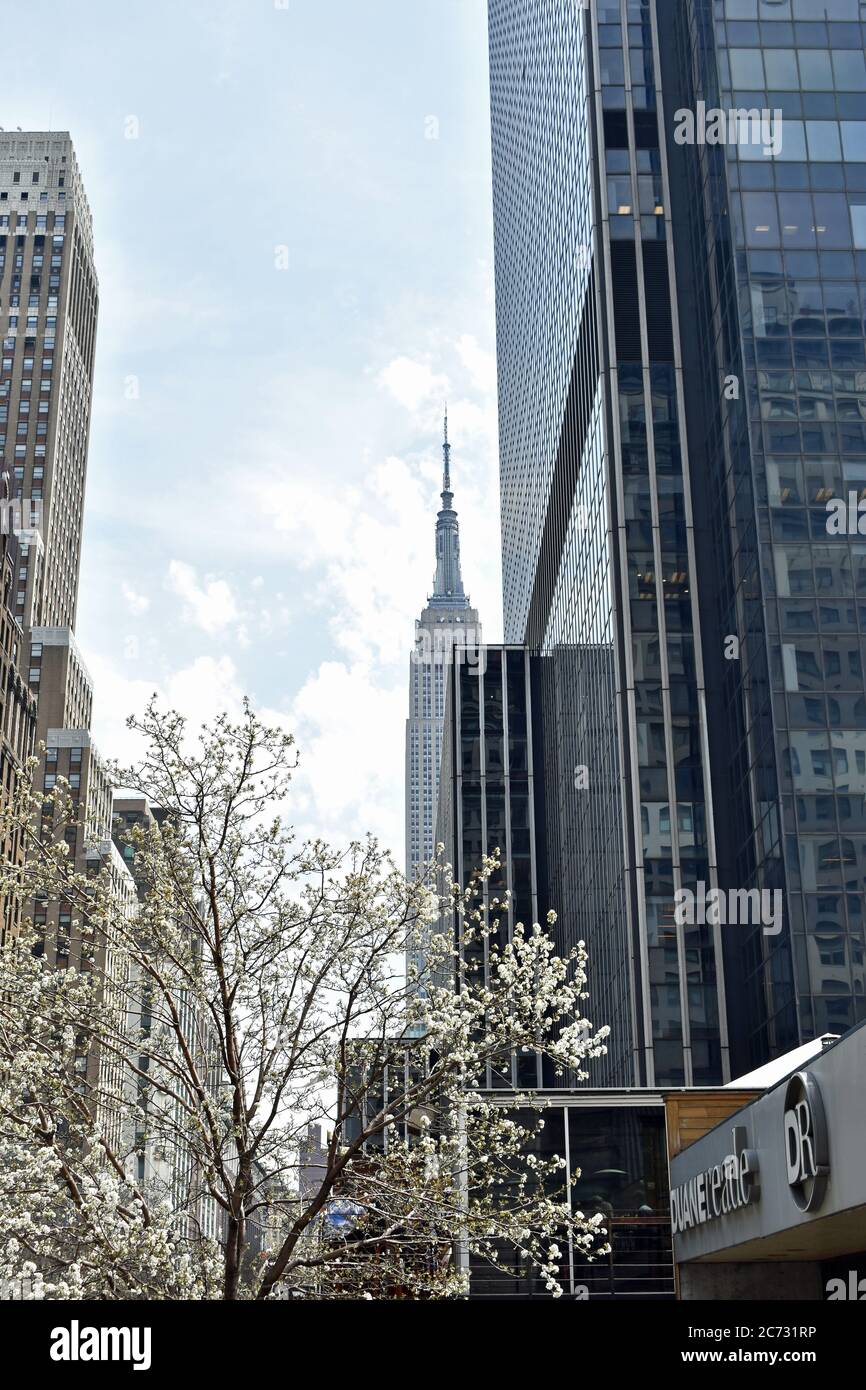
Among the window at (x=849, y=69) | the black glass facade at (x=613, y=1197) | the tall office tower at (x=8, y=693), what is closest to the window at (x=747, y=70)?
the window at (x=849, y=69)

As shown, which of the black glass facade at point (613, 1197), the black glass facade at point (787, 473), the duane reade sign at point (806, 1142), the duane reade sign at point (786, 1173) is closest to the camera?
the duane reade sign at point (786, 1173)

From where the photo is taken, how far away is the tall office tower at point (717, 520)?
59844 millimetres

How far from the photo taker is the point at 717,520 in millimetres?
70188

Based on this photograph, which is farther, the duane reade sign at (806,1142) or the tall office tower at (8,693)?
the tall office tower at (8,693)

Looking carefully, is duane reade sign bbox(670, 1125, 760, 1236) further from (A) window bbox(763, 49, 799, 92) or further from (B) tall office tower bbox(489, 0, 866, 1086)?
(A) window bbox(763, 49, 799, 92)

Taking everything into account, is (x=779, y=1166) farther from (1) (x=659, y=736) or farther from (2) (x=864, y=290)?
(2) (x=864, y=290)

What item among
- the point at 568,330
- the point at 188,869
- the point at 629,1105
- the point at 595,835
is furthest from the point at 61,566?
the point at 188,869

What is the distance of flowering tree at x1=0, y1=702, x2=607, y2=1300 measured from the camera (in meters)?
19.2

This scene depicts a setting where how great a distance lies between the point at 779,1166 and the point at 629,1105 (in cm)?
1862

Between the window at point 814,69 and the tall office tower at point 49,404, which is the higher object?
the tall office tower at point 49,404

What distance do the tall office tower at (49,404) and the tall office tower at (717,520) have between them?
81848 mm

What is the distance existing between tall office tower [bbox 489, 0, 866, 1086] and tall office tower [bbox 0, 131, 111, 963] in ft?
269

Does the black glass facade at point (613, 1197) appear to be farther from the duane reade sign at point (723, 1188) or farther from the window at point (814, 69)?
Result: the window at point (814, 69)
